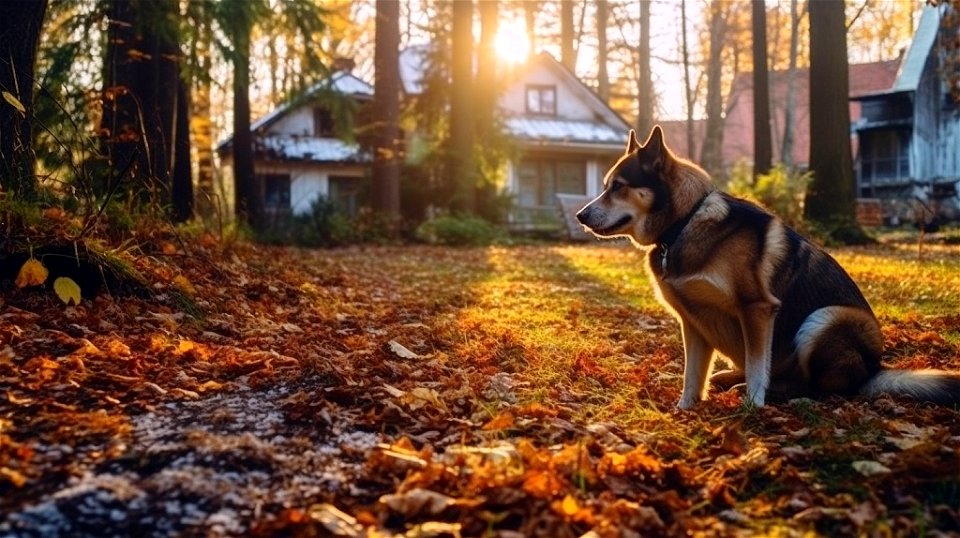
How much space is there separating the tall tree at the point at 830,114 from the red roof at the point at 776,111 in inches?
1077

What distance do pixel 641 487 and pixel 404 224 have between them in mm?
18827

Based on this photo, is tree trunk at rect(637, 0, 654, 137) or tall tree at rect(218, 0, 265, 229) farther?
tree trunk at rect(637, 0, 654, 137)

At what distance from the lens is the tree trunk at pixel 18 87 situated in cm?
585

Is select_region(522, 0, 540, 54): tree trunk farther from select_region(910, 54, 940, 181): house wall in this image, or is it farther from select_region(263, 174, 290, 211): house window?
select_region(910, 54, 940, 181): house wall

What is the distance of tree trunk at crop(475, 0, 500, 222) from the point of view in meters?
24.0

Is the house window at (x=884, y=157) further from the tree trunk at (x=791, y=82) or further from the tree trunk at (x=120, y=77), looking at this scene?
the tree trunk at (x=120, y=77)

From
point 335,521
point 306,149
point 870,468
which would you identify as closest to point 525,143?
point 306,149

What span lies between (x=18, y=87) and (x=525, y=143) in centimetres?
2827

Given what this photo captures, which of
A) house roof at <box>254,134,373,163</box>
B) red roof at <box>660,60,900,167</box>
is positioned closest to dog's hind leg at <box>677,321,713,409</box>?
house roof at <box>254,134,373,163</box>

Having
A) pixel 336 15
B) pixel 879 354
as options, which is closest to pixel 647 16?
pixel 336 15

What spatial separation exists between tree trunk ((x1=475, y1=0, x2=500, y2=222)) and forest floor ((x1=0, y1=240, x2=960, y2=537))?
17927 mm

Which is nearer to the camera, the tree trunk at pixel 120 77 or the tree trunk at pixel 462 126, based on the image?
the tree trunk at pixel 120 77

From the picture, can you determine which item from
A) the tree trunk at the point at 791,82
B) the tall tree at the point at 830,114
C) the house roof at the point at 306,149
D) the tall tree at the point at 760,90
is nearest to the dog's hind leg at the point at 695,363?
the tall tree at the point at 830,114

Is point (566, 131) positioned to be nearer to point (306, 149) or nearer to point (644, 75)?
point (644, 75)
